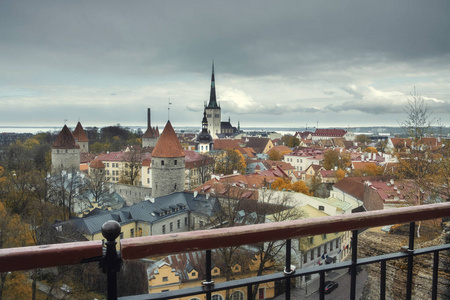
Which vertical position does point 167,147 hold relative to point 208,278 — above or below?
below

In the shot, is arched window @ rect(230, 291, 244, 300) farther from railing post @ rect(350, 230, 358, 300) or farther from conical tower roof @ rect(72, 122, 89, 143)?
conical tower roof @ rect(72, 122, 89, 143)

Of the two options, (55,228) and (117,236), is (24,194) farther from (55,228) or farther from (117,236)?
(117,236)

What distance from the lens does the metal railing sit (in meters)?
1.21

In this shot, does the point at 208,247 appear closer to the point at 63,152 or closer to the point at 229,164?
the point at 63,152

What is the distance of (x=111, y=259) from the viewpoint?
127 centimetres


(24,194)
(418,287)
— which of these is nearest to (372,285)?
(418,287)

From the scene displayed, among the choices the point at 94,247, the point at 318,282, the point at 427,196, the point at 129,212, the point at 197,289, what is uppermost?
the point at 94,247

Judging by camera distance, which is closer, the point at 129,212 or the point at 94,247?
the point at 94,247

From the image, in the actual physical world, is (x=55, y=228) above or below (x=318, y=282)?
below

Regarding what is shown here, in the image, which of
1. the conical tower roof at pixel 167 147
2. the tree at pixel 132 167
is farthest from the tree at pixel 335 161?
the tree at pixel 132 167

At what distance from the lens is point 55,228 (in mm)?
17188

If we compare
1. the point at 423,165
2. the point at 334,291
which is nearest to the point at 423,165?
the point at 423,165

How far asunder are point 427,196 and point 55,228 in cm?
1743

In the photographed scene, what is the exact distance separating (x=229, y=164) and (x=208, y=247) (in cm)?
4394
